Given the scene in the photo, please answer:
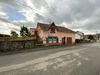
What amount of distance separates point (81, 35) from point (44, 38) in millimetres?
40563

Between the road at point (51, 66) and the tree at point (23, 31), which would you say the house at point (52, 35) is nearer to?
the road at point (51, 66)

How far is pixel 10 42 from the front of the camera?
28.2 feet

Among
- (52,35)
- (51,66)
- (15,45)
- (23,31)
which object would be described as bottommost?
(51,66)

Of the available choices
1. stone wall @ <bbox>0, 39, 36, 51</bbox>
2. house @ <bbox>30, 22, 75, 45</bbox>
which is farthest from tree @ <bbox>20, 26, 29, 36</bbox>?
stone wall @ <bbox>0, 39, 36, 51</bbox>

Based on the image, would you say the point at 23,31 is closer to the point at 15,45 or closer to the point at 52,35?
the point at 52,35

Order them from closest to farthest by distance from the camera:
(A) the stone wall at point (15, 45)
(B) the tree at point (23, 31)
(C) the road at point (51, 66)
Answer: (C) the road at point (51, 66), (A) the stone wall at point (15, 45), (B) the tree at point (23, 31)

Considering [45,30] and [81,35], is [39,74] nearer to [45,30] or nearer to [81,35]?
[45,30]

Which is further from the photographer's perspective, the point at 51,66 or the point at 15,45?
the point at 15,45

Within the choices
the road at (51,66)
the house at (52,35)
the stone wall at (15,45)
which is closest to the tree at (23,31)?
the house at (52,35)

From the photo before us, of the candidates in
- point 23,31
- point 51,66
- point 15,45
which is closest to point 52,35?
point 15,45

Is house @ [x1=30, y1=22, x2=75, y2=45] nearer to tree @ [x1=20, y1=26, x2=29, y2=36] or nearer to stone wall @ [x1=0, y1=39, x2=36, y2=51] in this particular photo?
stone wall @ [x1=0, y1=39, x2=36, y2=51]

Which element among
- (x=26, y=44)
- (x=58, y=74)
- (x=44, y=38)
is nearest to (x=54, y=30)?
(x=44, y=38)

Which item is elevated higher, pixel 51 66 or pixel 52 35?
pixel 52 35

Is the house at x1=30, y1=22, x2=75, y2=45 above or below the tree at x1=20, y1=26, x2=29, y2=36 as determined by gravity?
below
